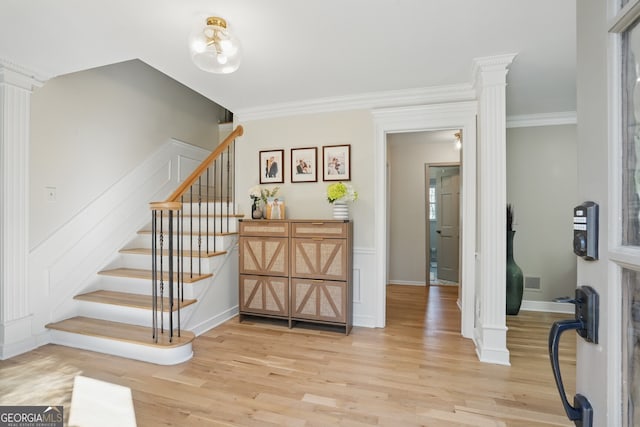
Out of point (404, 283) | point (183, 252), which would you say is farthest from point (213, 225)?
point (404, 283)

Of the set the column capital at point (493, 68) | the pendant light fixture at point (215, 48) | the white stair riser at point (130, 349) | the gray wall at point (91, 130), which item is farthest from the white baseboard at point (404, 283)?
the pendant light fixture at point (215, 48)

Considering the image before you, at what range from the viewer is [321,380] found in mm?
2119

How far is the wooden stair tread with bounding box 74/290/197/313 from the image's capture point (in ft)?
8.81

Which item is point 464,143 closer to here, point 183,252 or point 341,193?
point 341,193

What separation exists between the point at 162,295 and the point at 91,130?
6.58ft

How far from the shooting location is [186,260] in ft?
10.5

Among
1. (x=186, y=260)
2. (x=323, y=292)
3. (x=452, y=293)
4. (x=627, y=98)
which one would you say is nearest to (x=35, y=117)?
(x=186, y=260)

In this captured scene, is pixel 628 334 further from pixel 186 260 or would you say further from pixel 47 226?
pixel 47 226

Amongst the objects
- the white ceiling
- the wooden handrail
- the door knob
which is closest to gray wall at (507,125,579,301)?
the white ceiling

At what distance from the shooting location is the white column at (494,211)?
2404mm

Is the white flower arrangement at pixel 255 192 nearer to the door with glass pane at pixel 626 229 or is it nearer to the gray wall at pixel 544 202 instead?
the door with glass pane at pixel 626 229

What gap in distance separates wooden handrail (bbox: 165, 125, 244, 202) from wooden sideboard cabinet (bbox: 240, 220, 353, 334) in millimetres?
708

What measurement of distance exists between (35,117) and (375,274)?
3.53 m

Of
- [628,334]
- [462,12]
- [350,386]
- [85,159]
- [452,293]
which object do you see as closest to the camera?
[628,334]
